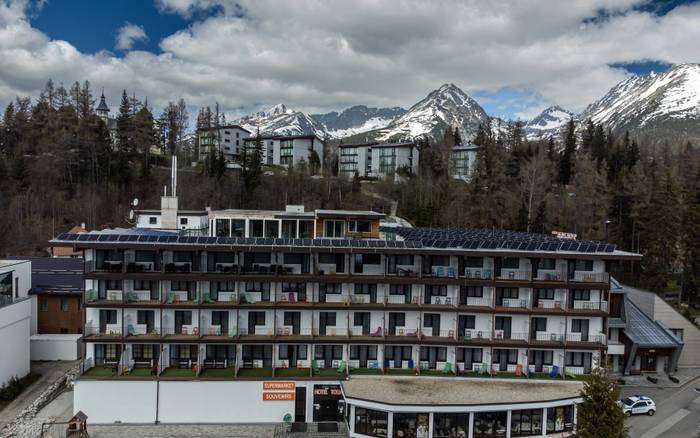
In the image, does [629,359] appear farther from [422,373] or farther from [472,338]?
[422,373]

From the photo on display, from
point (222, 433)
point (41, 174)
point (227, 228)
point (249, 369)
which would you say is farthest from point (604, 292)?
point (41, 174)

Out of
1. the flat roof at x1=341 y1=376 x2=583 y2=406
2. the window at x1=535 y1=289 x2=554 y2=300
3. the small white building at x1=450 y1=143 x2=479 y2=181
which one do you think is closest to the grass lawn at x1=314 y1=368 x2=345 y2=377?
the flat roof at x1=341 y1=376 x2=583 y2=406

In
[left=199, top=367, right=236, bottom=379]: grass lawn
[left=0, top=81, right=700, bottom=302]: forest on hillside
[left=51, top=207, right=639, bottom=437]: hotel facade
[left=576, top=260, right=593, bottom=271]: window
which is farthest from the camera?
[left=0, top=81, right=700, bottom=302]: forest on hillside

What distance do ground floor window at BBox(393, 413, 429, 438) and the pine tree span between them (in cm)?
819

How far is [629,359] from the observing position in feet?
121

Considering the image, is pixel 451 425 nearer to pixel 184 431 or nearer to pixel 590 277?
pixel 590 277

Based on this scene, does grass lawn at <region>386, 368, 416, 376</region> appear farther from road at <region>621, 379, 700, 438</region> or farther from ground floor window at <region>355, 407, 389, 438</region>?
road at <region>621, 379, 700, 438</region>

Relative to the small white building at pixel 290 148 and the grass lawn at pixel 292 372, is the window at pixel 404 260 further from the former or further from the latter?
the small white building at pixel 290 148

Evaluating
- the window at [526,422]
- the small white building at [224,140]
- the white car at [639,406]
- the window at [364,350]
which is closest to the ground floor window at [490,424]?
the window at [526,422]

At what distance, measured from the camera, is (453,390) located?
90.7 feet

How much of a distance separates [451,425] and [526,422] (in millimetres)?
4802

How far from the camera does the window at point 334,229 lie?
40500mm

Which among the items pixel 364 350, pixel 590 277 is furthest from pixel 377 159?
pixel 364 350

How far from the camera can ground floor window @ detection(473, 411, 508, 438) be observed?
86.0ft
